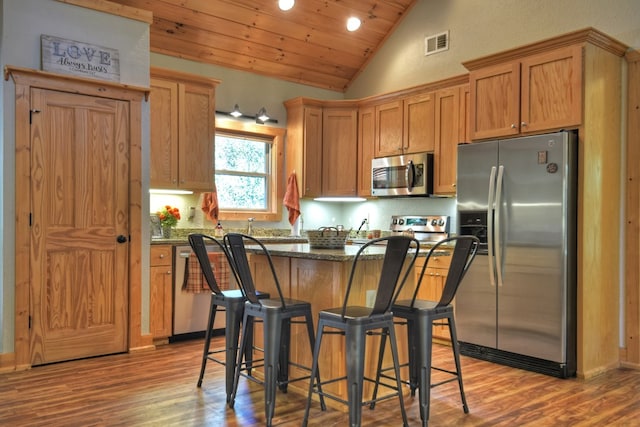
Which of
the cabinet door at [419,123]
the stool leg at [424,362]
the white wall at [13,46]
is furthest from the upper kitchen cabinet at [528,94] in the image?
the white wall at [13,46]

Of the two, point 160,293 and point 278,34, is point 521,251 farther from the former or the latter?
point 278,34

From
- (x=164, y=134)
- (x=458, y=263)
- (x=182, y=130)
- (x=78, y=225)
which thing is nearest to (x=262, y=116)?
(x=182, y=130)

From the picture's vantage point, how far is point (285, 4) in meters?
5.02

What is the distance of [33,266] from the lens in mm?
3721

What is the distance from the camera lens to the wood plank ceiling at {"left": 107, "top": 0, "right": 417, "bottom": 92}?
496 centimetres

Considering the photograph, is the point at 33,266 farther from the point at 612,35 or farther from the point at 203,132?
the point at 612,35

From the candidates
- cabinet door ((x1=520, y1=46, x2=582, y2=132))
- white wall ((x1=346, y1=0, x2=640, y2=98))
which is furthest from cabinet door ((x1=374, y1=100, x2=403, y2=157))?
cabinet door ((x1=520, y1=46, x2=582, y2=132))

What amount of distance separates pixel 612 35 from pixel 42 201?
4346 millimetres

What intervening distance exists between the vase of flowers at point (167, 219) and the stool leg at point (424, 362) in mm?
2881

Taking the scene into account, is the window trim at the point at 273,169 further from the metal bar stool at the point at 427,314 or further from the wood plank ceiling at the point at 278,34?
the metal bar stool at the point at 427,314

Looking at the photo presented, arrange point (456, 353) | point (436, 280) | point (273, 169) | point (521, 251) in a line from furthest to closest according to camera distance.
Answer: point (273, 169), point (436, 280), point (521, 251), point (456, 353)

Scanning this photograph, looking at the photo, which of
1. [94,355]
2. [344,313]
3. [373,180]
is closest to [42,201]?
[94,355]

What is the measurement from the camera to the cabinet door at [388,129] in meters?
5.41

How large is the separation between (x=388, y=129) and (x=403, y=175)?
0.57m
